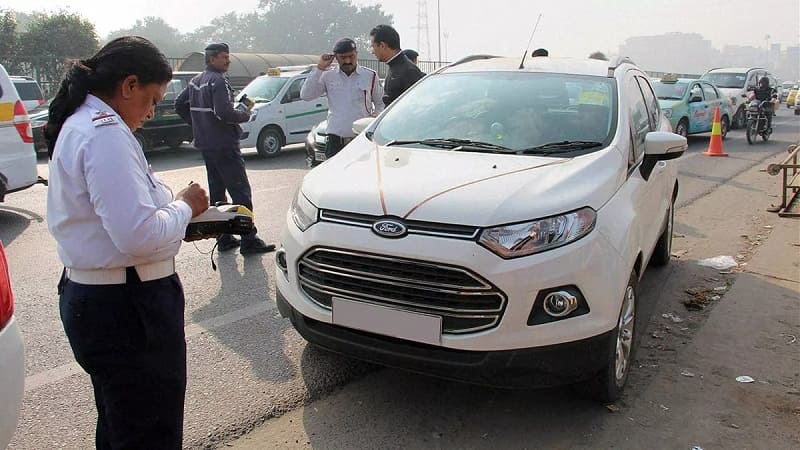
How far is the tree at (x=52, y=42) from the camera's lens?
89.2 ft

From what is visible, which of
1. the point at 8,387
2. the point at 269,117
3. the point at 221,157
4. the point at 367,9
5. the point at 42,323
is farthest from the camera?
the point at 367,9

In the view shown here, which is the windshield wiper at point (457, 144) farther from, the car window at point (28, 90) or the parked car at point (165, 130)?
the car window at point (28, 90)

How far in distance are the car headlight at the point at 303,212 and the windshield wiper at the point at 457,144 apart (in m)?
0.78

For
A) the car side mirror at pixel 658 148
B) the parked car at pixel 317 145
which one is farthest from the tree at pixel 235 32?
the car side mirror at pixel 658 148

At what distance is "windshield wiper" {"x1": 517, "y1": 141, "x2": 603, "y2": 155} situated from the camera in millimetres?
3627

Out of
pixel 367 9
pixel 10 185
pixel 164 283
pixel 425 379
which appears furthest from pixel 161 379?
pixel 367 9

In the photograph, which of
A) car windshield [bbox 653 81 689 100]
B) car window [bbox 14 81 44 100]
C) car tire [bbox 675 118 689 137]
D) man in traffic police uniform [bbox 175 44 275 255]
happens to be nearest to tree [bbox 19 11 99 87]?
car window [bbox 14 81 44 100]

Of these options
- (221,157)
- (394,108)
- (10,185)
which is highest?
(394,108)

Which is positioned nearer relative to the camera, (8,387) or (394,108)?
(8,387)

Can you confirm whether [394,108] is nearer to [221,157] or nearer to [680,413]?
[221,157]

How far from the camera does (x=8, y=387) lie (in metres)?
2.00

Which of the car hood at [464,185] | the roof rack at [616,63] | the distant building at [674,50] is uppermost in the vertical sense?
the roof rack at [616,63]

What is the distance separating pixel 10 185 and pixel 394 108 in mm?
4918

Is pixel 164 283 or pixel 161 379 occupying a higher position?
pixel 164 283
